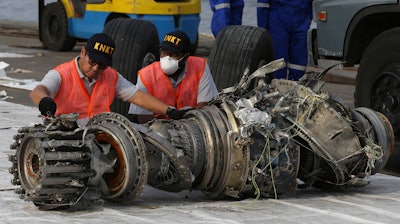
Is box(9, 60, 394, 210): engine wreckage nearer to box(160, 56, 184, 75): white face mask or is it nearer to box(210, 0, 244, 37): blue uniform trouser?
box(160, 56, 184, 75): white face mask

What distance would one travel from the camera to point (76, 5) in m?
19.6

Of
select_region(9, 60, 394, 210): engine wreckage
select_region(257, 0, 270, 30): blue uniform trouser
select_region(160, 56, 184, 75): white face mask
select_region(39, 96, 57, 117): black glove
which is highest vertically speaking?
select_region(257, 0, 270, 30): blue uniform trouser

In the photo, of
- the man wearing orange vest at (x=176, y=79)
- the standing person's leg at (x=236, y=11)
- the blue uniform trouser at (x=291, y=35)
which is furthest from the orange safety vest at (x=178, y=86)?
the standing person's leg at (x=236, y=11)

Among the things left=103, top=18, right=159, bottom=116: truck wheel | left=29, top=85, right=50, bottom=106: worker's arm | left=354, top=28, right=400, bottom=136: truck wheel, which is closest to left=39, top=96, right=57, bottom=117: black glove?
left=29, top=85, right=50, bottom=106: worker's arm

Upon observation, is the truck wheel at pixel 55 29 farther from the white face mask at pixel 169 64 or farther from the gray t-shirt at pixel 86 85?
the gray t-shirt at pixel 86 85

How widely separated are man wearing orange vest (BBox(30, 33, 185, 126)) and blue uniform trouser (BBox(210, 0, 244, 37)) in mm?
4451

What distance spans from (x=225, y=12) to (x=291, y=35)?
2.51ft

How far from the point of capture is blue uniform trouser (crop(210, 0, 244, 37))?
12.9 meters

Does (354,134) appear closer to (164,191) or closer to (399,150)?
(164,191)

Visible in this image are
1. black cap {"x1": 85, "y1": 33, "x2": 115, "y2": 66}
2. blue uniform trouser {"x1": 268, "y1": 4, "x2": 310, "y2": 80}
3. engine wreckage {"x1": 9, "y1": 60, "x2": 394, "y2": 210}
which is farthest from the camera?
blue uniform trouser {"x1": 268, "y1": 4, "x2": 310, "y2": 80}

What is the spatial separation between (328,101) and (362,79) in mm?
2229

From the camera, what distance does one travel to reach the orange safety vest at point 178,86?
30.1 feet

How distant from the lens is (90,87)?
838 cm

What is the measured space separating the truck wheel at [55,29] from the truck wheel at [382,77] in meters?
10.5
